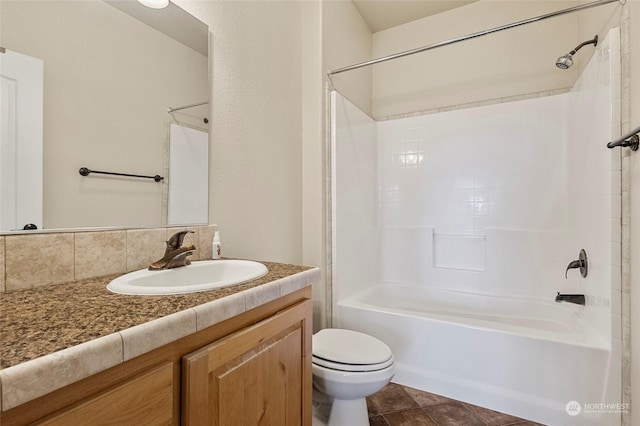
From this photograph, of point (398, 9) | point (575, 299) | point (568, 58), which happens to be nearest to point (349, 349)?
point (575, 299)

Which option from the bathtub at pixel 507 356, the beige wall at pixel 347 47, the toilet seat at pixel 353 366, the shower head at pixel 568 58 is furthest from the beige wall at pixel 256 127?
the shower head at pixel 568 58

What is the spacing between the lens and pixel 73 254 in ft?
2.93

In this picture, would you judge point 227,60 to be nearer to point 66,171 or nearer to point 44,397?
point 66,171

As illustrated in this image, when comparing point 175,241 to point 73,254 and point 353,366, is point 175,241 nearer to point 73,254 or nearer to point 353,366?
point 73,254

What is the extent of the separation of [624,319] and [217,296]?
1808 millimetres

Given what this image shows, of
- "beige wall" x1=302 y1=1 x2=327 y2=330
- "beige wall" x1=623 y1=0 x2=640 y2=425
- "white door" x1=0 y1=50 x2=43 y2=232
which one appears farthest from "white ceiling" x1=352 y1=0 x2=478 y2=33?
"white door" x1=0 y1=50 x2=43 y2=232

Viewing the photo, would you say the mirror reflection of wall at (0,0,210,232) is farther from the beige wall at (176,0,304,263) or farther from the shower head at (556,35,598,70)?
the shower head at (556,35,598,70)

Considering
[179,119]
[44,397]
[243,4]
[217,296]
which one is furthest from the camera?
[243,4]

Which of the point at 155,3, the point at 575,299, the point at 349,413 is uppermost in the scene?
the point at 155,3

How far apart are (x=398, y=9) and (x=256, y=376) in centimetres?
294

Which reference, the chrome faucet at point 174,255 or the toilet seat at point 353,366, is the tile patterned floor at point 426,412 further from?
the chrome faucet at point 174,255

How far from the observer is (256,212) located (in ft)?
5.34

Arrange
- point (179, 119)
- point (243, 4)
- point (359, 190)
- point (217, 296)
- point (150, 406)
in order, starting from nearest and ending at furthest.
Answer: point (150, 406) < point (217, 296) < point (179, 119) < point (243, 4) < point (359, 190)

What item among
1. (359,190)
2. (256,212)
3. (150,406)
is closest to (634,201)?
(359,190)
